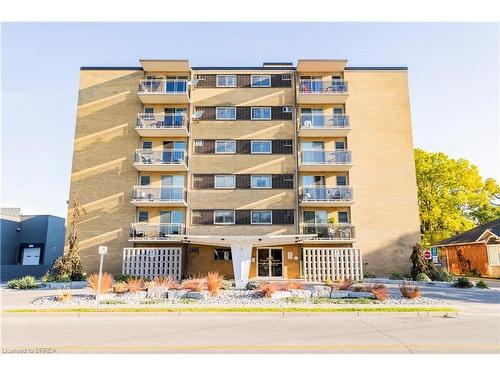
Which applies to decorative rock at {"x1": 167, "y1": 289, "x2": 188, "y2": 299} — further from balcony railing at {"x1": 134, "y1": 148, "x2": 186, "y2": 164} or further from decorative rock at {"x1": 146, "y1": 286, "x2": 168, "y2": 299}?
balcony railing at {"x1": 134, "y1": 148, "x2": 186, "y2": 164}

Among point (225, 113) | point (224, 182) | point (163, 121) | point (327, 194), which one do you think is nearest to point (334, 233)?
point (327, 194)

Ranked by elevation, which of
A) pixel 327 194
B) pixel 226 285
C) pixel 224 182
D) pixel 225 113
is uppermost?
pixel 225 113

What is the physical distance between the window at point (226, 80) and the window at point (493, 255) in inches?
942

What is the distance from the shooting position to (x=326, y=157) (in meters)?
26.8

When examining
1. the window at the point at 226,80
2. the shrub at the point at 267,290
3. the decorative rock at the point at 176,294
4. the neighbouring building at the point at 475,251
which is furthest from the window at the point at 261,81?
the neighbouring building at the point at 475,251

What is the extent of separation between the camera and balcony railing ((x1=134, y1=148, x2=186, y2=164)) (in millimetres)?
26469

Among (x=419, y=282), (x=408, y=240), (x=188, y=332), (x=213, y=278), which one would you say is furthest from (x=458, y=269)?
(x=188, y=332)

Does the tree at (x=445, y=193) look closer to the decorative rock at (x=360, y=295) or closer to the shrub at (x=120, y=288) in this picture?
the decorative rock at (x=360, y=295)

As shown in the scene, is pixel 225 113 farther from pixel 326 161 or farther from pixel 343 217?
pixel 343 217

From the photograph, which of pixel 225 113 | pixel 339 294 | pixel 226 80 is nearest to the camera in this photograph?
pixel 339 294

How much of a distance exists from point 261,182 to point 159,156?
801 cm

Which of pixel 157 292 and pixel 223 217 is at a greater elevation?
pixel 223 217

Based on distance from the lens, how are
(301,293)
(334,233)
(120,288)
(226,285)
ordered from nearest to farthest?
1. (301,293)
2. (120,288)
3. (226,285)
4. (334,233)

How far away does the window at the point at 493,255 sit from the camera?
88.8 feet
